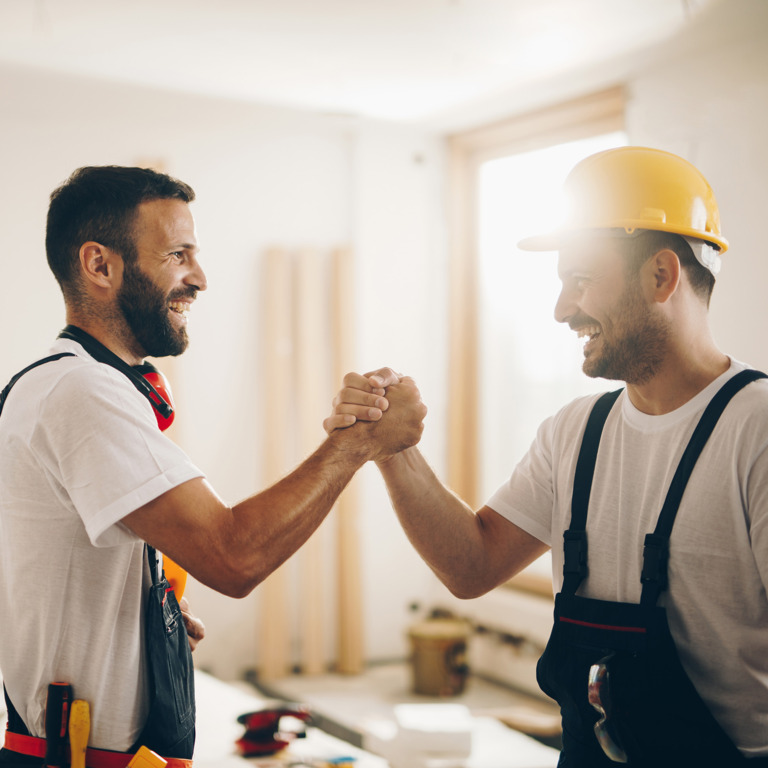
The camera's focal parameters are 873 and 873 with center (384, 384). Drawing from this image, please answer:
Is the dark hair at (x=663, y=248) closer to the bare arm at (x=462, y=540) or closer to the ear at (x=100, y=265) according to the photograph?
the bare arm at (x=462, y=540)

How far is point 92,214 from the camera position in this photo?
1.71m

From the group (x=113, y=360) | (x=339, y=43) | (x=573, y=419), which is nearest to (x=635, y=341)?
(x=573, y=419)

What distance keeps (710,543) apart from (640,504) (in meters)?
0.17

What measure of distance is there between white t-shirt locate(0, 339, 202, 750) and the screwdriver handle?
2 centimetres

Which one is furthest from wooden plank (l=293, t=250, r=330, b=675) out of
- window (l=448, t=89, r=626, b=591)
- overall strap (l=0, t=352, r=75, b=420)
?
overall strap (l=0, t=352, r=75, b=420)

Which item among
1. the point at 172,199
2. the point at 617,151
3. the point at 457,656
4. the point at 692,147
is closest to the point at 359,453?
the point at 172,199

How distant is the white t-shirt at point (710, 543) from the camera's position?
1556mm

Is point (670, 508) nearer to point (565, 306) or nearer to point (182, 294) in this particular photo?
point (565, 306)

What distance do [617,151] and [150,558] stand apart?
1276 millimetres

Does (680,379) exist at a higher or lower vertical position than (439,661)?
higher

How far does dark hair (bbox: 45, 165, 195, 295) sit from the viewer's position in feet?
5.60

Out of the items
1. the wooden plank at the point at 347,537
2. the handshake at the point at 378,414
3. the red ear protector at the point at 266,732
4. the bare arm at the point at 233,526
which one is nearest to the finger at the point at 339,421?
the handshake at the point at 378,414

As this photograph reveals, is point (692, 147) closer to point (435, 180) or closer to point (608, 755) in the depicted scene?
point (435, 180)

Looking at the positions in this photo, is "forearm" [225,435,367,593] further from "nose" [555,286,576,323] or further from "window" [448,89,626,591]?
"window" [448,89,626,591]
